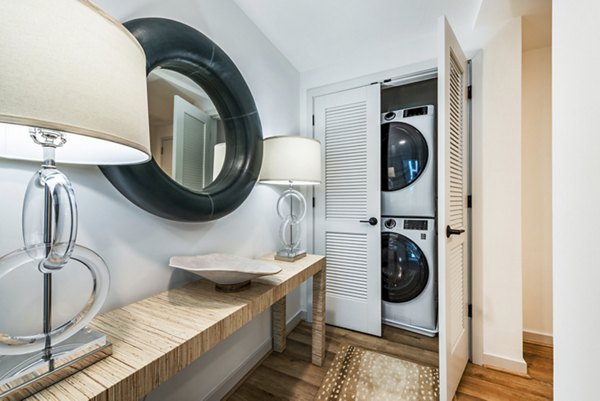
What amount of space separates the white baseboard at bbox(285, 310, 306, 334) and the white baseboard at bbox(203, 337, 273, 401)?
26 centimetres

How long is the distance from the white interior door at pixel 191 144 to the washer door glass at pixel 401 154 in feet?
4.99

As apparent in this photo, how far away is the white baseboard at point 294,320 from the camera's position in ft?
6.64

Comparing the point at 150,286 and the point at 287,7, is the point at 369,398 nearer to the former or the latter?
the point at 150,286

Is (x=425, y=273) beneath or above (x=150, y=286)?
beneath

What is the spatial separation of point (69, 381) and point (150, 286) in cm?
50

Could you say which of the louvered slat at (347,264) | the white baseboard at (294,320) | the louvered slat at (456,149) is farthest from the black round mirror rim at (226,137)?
the white baseboard at (294,320)

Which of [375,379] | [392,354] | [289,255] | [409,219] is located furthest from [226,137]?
[392,354]

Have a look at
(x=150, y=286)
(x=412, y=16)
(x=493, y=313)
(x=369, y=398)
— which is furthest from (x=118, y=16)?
(x=493, y=313)

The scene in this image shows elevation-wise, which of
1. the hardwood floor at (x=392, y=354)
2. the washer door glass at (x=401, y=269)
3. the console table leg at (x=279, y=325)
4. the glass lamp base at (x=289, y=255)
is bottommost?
the hardwood floor at (x=392, y=354)

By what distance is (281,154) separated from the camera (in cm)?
152

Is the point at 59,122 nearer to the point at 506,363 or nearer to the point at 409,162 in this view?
the point at 409,162

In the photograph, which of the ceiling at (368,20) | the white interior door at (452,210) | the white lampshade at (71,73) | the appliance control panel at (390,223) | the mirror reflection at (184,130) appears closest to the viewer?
the white lampshade at (71,73)

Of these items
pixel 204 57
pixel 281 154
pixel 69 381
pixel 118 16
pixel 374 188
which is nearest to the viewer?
pixel 69 381

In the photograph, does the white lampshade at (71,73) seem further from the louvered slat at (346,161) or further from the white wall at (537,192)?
the white wall at (537,192)
